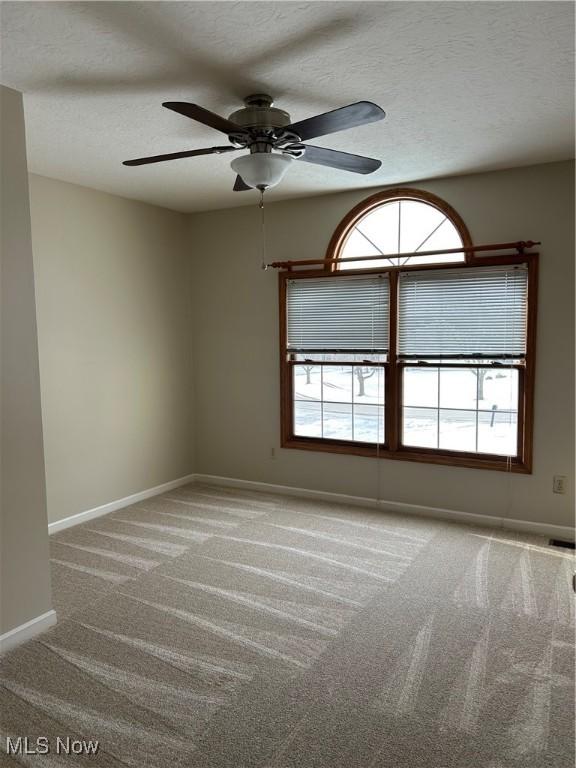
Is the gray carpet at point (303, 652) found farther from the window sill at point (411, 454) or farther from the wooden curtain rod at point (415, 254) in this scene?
the wooden curtain rod at point (415, 254)

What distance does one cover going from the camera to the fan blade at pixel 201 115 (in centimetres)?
218

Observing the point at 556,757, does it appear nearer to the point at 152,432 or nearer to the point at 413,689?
the point at 413,689

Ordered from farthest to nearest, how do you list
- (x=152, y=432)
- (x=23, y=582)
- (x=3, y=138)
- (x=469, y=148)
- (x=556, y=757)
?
(x=152, y=432) → (x=469, y=148) → (x=23, y=582) → (x=3, y=138) → (x=556, y=757)

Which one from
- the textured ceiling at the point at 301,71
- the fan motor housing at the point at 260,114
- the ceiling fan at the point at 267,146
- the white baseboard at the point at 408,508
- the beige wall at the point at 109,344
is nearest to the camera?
the textured ceiling at the point at 301,71

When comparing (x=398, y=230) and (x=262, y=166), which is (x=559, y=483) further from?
(x=262, y=166)

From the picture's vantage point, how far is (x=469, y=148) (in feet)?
11.7

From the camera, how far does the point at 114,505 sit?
15.6 ft

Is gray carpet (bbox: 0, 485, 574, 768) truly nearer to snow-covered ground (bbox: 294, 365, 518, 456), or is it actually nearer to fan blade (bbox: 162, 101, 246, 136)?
snow-covered ground (bbox: 294, 365, 518, 456)

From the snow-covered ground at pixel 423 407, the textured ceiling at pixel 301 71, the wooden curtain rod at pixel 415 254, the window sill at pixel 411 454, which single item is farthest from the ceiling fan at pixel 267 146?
the window sill at pixel 411 454

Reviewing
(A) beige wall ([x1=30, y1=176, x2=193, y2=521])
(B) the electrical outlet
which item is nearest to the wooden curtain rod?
(A) beige wall ([x1=30, y1=176, x2=193, y2=521])

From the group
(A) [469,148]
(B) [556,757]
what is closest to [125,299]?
(A) [469,148]

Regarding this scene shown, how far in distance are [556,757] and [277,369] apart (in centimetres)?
362

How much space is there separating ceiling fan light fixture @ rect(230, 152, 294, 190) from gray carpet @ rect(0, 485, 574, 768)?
2.24 meters

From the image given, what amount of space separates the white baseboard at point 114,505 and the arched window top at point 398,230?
2.55m
